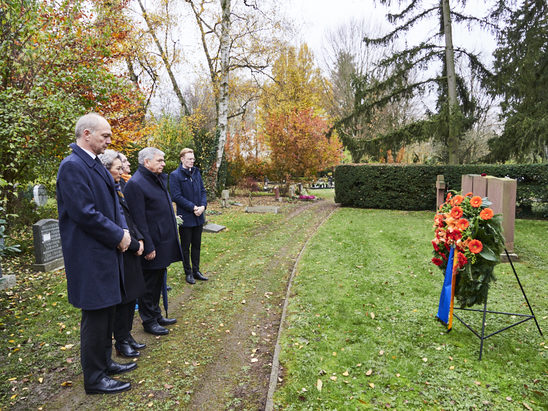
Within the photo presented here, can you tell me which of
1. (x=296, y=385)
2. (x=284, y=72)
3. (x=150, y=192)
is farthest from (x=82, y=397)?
(x=284, y=72)

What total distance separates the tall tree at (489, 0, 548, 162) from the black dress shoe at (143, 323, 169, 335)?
48.9 feet

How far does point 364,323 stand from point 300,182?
15.5 metres

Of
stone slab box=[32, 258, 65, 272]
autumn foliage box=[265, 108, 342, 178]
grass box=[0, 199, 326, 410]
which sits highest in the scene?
autumn foliage box=[265, 108, 342, 178]

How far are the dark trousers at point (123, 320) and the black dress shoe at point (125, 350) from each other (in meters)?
0.05

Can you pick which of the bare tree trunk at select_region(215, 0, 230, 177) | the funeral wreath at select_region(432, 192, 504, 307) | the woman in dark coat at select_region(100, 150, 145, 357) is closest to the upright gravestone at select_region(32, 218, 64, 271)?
the woman in dark coat at select_region(100, 150, 145, 357)

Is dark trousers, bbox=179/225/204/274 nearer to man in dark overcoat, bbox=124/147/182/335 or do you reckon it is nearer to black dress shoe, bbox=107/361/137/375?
man in dark overcoat, bbox=124/147/182/335

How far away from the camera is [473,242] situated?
3631mm

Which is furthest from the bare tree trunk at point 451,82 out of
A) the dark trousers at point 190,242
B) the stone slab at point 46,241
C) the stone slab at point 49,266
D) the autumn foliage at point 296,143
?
the stone slab at point 49,266

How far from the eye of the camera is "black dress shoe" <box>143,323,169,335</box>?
13.6 ft

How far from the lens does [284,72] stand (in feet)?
87.1

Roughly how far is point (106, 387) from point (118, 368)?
0.35 metres

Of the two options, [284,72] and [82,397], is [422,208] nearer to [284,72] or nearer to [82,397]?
[82,397]

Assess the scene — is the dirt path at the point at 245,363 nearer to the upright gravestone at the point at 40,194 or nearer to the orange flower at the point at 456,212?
the orange flower at the point at 456,212

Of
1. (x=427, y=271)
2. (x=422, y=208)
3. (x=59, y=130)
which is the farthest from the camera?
(x=422, y=208)
